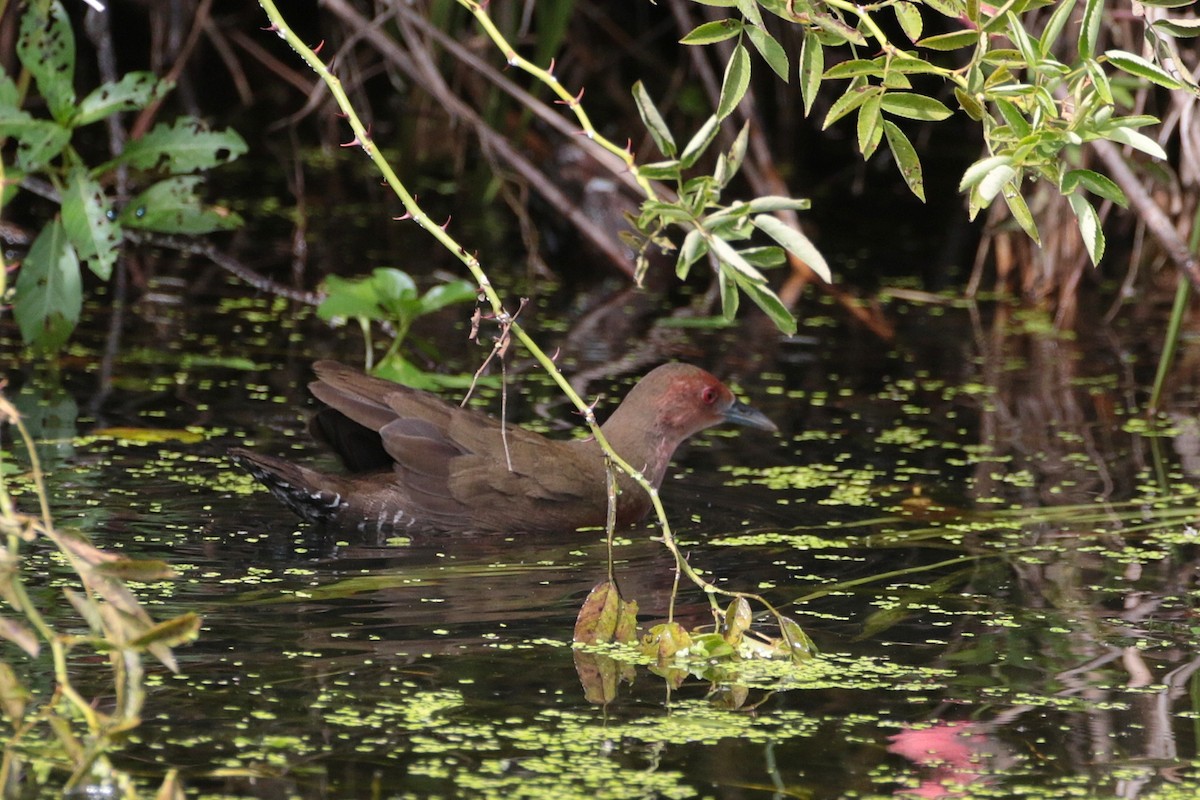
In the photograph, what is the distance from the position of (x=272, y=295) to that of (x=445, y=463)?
13.0ft

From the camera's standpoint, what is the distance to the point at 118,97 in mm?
6609

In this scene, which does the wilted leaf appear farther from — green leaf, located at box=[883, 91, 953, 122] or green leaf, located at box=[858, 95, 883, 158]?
green leaf, located at box=[883, 91, 953, 122]

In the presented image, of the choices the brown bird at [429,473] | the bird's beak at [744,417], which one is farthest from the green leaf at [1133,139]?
the bird's beak at [744,417]

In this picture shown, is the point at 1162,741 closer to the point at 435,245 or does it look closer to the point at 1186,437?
the point at 1186,437

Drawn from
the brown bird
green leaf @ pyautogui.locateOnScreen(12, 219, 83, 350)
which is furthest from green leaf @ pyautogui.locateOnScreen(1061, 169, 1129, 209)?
green leaf @ pyautogui.locateOnScreen(12, 219, 83, 350)

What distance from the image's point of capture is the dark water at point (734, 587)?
388cm

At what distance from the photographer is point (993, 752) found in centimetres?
401

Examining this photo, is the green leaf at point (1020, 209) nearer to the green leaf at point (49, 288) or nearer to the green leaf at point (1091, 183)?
the green leaf at point (1091, 183)

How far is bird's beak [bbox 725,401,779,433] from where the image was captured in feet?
22.2

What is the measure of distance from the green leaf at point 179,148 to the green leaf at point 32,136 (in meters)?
0.22

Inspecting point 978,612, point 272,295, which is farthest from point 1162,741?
point 272,295

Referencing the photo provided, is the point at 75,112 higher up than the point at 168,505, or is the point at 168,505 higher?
the point at 75,112

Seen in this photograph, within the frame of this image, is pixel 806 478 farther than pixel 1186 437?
No

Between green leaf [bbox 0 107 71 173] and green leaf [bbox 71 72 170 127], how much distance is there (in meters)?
0.08
